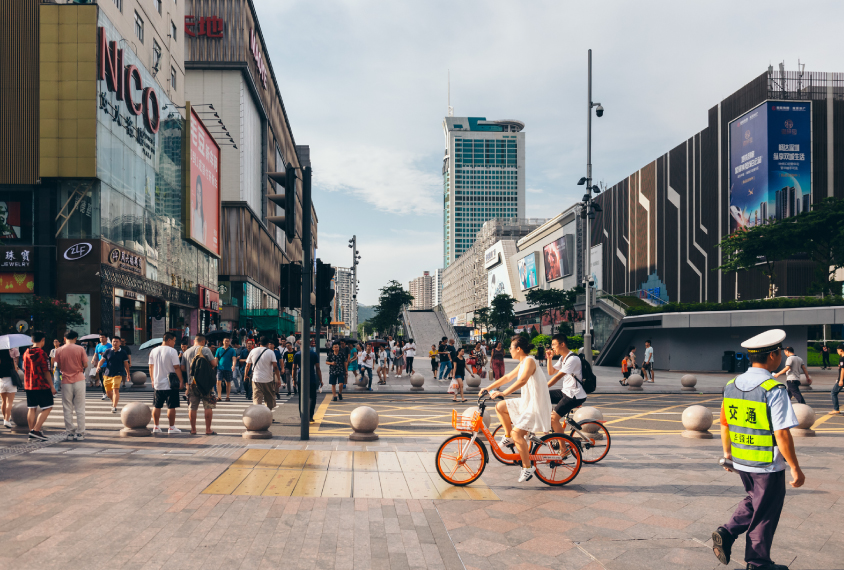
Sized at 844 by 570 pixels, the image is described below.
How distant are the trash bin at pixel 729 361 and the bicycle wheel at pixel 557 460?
27.5m

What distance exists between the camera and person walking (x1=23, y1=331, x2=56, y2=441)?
948 centimetres

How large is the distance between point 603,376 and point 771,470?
1018 inches

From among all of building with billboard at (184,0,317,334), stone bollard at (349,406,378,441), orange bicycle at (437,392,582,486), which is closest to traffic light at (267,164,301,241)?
stone bollard at (349,406,378,441)

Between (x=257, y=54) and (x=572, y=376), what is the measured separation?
6478 cm

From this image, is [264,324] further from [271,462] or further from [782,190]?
[271,462]

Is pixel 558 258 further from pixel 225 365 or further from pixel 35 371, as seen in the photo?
pixel 35 371

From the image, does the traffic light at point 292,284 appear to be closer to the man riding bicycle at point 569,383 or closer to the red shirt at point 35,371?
the red shirt at point 35,371

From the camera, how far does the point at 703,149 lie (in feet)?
177

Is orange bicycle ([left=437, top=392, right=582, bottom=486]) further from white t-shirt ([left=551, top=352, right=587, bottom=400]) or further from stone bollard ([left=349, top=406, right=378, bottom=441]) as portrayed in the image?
stone bollard ([left=349, top=406, right=378, bottom=441])

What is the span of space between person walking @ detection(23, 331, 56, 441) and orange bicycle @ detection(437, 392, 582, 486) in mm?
6511

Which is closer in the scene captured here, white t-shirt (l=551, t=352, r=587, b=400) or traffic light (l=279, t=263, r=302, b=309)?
white t-shirt (l=551, t=352, r=587, b=400)

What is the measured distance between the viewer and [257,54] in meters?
64.6

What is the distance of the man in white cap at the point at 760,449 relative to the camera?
13.3 feet

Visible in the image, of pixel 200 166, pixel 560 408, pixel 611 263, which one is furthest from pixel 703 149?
pixel 560 408
